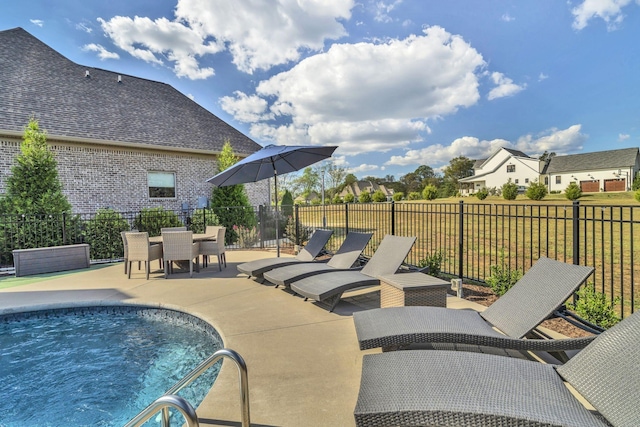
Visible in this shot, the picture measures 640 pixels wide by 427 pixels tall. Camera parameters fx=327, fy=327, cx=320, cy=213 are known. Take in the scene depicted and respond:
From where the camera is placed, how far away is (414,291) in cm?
381

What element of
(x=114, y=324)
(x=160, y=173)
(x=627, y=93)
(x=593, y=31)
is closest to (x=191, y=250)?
(x=114, y=324)

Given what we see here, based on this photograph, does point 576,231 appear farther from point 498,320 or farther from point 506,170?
point 506,170

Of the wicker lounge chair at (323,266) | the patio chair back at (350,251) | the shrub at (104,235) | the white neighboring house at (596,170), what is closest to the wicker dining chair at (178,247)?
the wicker lounge chair at (323,266)

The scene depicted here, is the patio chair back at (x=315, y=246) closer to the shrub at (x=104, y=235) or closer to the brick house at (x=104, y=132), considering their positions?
the shrub at (x=104, y=235)

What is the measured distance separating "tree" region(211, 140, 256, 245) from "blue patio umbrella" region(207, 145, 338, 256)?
5.50 m

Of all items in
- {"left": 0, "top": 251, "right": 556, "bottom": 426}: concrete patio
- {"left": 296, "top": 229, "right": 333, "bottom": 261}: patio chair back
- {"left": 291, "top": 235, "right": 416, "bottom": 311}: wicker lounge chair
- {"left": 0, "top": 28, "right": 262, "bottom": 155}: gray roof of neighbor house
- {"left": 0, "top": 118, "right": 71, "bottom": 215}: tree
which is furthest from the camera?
{"left": 0, "top": 28, "right": 262, "bottom": 155}: gray roof of neighbor house

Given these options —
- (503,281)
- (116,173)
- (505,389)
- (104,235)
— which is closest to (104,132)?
(116,173)

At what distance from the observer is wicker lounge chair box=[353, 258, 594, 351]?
8.38 ft

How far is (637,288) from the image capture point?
657 cm

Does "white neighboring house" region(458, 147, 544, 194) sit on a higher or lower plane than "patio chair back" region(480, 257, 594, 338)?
higher

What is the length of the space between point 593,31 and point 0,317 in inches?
657

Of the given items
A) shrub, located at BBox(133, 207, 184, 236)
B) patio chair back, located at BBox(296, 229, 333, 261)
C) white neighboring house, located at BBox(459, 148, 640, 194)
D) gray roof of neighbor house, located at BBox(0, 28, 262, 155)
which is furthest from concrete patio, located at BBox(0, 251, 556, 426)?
white neighboring house, located at BBox(459, 148, 640, 194)

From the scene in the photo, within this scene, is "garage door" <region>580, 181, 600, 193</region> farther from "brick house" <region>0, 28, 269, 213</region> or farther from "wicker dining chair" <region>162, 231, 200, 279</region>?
"wicker dining chair" <region>162, 231, 200, 279</region>

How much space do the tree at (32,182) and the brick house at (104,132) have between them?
1.81 meters
